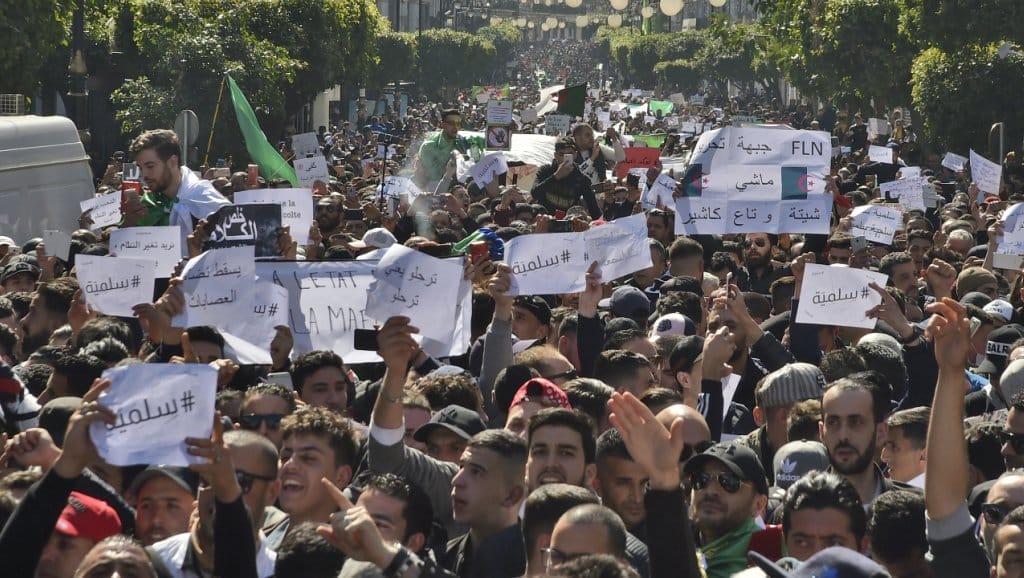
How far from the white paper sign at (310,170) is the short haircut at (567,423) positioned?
12.8m

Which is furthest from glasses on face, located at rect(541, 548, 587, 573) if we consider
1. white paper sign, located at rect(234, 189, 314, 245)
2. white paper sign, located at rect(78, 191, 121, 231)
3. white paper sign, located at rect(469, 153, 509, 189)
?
white paper sign, located at rect(469, 153, 509, 189)

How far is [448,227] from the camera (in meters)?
14.1

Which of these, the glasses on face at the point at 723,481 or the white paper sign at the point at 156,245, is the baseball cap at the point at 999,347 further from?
the white paper sign at the point at 156,245

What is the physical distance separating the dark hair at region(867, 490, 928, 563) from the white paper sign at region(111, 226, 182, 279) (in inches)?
194

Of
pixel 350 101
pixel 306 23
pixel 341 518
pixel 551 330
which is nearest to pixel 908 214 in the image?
pixel 551 330

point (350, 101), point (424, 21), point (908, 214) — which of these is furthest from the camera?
point (424, 21)

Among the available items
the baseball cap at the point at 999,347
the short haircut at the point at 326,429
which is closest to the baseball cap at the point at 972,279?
the baseball cap at the point at 999,347

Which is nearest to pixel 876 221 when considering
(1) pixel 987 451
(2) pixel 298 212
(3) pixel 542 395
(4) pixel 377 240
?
(4) pixel 377 240

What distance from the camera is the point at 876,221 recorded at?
13.1 meters

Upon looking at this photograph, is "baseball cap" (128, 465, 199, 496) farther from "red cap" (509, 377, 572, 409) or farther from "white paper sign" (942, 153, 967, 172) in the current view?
"white paper sign" (942, 153, 967, 172)

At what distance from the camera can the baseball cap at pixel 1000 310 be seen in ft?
30.9

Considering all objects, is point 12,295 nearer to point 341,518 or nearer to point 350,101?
point 341,518

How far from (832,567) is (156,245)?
5.94 meters

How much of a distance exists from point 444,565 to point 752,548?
0.99m
